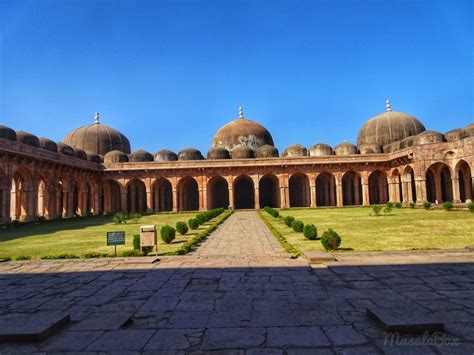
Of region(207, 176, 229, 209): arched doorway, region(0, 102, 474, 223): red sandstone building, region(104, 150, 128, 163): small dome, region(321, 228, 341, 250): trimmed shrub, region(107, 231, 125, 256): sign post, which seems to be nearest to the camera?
region(107, 231, 125, 256): sign post

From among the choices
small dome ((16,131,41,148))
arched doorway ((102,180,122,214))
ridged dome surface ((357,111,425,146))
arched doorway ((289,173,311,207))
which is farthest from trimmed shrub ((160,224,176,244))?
ridged dome surface ((357,111,425,146))

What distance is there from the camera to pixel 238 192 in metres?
35.7

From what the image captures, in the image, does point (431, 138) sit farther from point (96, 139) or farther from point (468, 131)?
point (96, 139)

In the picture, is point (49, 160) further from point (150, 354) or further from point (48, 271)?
point (150, 354)

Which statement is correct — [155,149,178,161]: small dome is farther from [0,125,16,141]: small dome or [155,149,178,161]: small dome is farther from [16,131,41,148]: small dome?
[0,125,16,141]: small dome

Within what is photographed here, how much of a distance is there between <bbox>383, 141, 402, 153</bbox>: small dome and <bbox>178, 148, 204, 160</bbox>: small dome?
54.6 ft

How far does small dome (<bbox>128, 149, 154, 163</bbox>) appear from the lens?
32.4 meters

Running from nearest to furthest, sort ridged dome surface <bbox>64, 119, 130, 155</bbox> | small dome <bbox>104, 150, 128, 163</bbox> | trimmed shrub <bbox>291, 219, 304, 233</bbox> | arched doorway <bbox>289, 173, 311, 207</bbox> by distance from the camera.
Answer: trimmed shrub <bbox>291, 219, 304, 233</bbox> → small dome <bbox>104, 150, 128, 163</bbox> → arched doorway <bbox>289, 173, 311, 207</bbox> → ridged dome surface <bbox>64, 119, 130, 155</bbox>

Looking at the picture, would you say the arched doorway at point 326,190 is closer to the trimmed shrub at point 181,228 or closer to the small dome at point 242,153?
the small dome at point 242,153

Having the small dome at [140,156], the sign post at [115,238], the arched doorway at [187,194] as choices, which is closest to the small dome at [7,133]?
the small dome at [140,156]

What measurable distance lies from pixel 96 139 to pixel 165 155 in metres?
8.61

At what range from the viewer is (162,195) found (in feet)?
112

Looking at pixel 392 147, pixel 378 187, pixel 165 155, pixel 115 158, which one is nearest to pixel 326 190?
pixel 378 187

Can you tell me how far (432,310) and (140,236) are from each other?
6402mm
